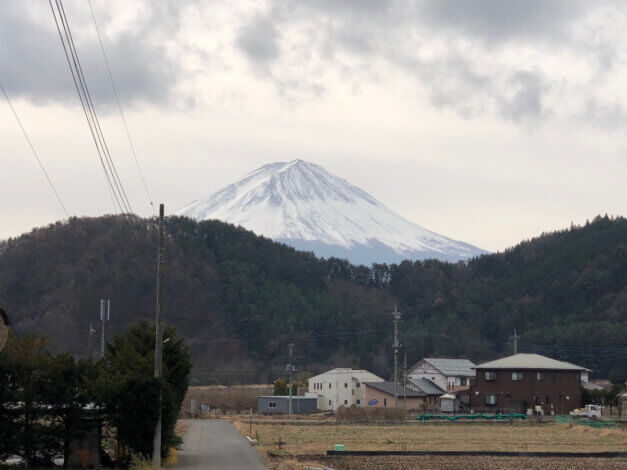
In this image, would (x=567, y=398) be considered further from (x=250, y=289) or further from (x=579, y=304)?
(x=250, y=289)

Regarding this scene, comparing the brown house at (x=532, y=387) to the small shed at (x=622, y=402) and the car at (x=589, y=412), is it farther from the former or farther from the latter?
the car at (x=589, y=412)

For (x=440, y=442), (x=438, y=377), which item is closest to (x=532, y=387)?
(x=438, y=377)

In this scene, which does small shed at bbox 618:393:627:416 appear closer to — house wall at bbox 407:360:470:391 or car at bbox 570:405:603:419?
car at bbox 570:405:603:419

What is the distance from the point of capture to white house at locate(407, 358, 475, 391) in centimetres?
9306

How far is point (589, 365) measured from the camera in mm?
111000

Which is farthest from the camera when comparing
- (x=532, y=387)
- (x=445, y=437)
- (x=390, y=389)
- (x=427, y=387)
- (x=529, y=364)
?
(x=427, y=387)

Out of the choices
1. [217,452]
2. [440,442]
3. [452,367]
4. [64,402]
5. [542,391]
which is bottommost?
[217,452]

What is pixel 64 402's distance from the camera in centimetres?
2867

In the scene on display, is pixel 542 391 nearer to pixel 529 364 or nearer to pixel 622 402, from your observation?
pixel 529 364

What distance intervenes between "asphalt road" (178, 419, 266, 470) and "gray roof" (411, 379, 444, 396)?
38855 mm

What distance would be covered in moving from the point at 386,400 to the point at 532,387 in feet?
43.7

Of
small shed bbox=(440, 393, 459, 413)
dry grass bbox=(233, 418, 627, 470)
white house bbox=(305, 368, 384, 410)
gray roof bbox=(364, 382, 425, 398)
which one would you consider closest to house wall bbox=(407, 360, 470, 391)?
white house bbox=(305, 368, 384, 410)

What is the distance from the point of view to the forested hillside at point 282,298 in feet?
420

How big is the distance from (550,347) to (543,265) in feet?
120
